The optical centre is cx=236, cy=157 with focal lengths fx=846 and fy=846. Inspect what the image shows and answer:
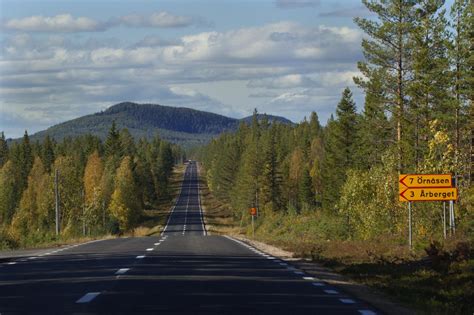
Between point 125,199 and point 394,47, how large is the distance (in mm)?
73570

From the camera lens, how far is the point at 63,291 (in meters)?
15.6

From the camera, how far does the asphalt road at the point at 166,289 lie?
12.9m

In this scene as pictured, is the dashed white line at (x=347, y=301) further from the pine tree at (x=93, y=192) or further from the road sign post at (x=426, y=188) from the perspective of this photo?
the pine tree at (x=93, y=192)

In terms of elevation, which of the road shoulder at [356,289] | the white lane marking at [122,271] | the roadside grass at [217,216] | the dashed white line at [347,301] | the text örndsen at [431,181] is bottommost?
the roadside grass at [217,216]

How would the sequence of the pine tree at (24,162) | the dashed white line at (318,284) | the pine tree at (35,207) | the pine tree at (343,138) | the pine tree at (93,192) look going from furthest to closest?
the pine tree at (24,162) < the pine tree at (35,207) < the pine tree at (93,192) < the pine tree at (343,138) < the dashed white line at (318,284)

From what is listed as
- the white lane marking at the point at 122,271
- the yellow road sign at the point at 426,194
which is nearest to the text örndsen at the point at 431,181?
the yellow road sign at the point at 426,194

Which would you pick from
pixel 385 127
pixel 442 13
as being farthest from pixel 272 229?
pixel 442 13

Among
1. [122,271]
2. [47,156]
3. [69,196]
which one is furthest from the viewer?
[47,156]

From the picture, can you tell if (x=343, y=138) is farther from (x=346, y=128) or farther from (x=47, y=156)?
(x=47, y=156)

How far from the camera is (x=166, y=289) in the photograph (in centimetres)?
1566

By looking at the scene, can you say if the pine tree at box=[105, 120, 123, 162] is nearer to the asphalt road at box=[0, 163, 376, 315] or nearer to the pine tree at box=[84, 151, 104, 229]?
the pine tree at box=[84, 151, 104, 229]

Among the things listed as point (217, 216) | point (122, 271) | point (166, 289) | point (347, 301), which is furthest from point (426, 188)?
point (217, 216)

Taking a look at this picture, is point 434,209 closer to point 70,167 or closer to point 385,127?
point 385,127

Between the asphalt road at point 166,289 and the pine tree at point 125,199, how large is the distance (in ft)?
293
